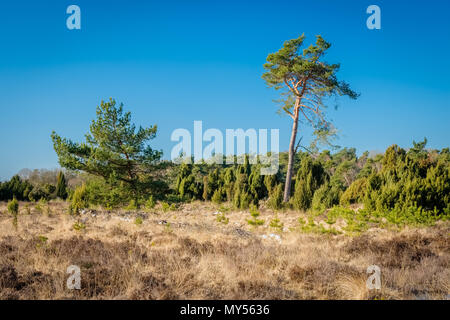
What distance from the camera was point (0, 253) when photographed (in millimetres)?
5020

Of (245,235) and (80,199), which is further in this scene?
(80,199)

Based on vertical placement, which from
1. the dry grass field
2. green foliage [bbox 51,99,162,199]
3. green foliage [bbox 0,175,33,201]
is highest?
green foliage [bbox 51,99,162,199]

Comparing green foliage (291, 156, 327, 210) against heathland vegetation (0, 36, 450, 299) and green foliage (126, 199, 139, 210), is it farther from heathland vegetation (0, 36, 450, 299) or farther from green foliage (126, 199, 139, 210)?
green foliage (126, 199, 139, 210)

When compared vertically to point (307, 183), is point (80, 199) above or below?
below

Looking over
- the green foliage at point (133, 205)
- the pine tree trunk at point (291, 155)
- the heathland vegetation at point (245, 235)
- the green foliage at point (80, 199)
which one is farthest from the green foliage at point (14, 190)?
the pine tree trunk at point (291, 155)

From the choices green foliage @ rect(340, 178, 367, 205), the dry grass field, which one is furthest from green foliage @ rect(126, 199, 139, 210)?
green foliage @ rect(340, 178, 367, 205)

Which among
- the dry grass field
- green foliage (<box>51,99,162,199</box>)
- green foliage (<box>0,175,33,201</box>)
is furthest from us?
green foliage (<box>0,175,33,201</box>)

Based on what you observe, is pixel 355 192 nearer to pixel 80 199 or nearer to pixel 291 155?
pixel 291 155

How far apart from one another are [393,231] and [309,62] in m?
9.69

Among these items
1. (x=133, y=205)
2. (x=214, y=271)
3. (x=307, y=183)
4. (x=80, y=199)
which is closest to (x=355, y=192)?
(x=307, y=183)

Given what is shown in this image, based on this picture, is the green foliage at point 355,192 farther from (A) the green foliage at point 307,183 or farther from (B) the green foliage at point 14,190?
(B) the green foliage at point 14,190

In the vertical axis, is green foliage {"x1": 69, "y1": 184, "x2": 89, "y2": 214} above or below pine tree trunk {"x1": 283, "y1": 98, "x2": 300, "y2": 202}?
below
